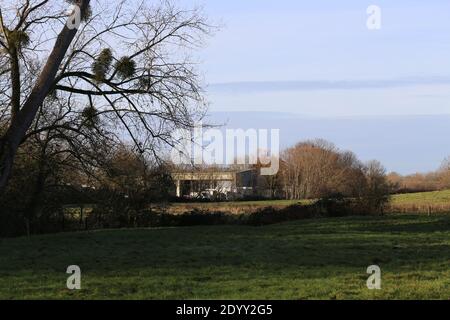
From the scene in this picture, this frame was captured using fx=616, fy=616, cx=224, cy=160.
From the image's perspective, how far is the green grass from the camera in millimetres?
9633

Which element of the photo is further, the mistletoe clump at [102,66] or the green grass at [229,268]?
Result: the mistletoe clump at [102,66]

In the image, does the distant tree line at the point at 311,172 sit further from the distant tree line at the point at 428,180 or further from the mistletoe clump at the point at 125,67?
the mistletoe clump at the point at 125,67

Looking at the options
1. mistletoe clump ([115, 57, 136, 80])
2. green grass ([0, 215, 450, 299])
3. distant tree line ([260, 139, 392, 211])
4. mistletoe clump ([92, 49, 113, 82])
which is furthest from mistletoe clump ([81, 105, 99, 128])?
distant tree line ([260, 139, 392, 211])

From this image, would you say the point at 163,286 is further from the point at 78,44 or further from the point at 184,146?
the point at 78,44

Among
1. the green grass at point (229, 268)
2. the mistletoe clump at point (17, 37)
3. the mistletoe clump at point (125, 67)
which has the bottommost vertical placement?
the green grass at point (229, 268)

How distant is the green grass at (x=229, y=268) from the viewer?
9633 mm

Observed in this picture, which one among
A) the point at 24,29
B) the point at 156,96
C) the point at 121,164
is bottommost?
the point at 121,164

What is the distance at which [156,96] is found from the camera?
1723 centimetres

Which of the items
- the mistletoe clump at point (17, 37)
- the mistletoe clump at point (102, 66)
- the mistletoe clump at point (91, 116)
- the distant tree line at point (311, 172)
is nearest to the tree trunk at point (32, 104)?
the mistletoe clump at point (17, 37)

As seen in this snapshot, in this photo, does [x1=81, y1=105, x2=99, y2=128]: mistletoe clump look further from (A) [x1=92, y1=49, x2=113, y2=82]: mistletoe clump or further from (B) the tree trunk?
(B) the tree trunk

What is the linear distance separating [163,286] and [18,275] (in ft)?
11.1

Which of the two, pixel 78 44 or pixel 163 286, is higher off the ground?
pixel 78 44
